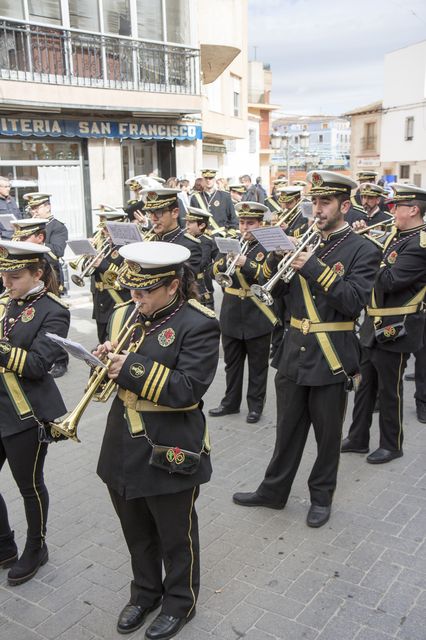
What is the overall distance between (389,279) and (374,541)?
2113 millimetres

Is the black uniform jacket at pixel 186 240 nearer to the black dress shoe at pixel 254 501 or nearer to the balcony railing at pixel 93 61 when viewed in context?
the black dress shoe at pixel 254 501

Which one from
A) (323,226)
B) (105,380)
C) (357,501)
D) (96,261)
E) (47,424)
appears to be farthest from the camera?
(96,261)

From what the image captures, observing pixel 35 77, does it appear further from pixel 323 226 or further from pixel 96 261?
pixel 323 226

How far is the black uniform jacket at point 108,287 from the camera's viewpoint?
23.4 ft

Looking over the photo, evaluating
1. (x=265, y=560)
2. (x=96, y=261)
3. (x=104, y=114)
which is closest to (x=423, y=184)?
(x=104, y=114)

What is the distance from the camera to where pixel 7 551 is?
3.93 meters

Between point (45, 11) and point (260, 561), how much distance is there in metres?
14.3

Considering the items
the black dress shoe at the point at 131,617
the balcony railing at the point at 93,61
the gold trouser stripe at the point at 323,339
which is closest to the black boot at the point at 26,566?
the black dress shoe at the point at 131,617

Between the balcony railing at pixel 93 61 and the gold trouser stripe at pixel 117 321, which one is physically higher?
the balcony railing at pixel 93 61

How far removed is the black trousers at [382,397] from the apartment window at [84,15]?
1310 centimetres

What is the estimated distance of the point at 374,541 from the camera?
4.13m

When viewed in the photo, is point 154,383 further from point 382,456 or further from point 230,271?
point 230,271

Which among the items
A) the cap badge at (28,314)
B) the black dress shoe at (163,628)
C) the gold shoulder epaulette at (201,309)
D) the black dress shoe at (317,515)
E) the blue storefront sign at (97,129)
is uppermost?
the blue storefront sign at (97,129)

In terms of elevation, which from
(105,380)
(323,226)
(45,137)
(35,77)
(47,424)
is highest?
(35,77)
